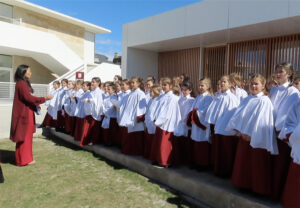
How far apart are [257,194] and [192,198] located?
40.7 inches

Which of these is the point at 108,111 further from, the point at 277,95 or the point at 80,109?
the point at 277,95

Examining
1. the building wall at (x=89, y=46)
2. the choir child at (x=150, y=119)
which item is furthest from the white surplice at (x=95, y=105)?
the building wall at (x=89, y=46)

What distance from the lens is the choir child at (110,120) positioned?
6316 mm

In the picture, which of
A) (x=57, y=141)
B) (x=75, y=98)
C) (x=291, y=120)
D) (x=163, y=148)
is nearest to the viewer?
(x=291, y=120)

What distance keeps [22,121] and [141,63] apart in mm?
7707

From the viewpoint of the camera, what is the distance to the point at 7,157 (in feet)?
20.3

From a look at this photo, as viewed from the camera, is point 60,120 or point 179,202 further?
point 60,120

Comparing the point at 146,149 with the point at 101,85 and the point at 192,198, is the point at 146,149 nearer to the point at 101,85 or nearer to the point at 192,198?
the point at 192,198

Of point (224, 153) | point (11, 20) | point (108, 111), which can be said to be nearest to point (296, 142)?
point (224, 153)

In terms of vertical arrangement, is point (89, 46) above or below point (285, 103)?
above

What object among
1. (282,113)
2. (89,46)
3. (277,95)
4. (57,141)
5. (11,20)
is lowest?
(57,141)

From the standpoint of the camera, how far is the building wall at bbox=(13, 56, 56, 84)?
1839 centimetres

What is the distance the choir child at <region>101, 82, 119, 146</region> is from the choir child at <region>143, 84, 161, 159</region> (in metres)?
1.29

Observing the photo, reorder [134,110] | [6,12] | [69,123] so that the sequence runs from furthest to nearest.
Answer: [6,12], [69,123], [134,110]
